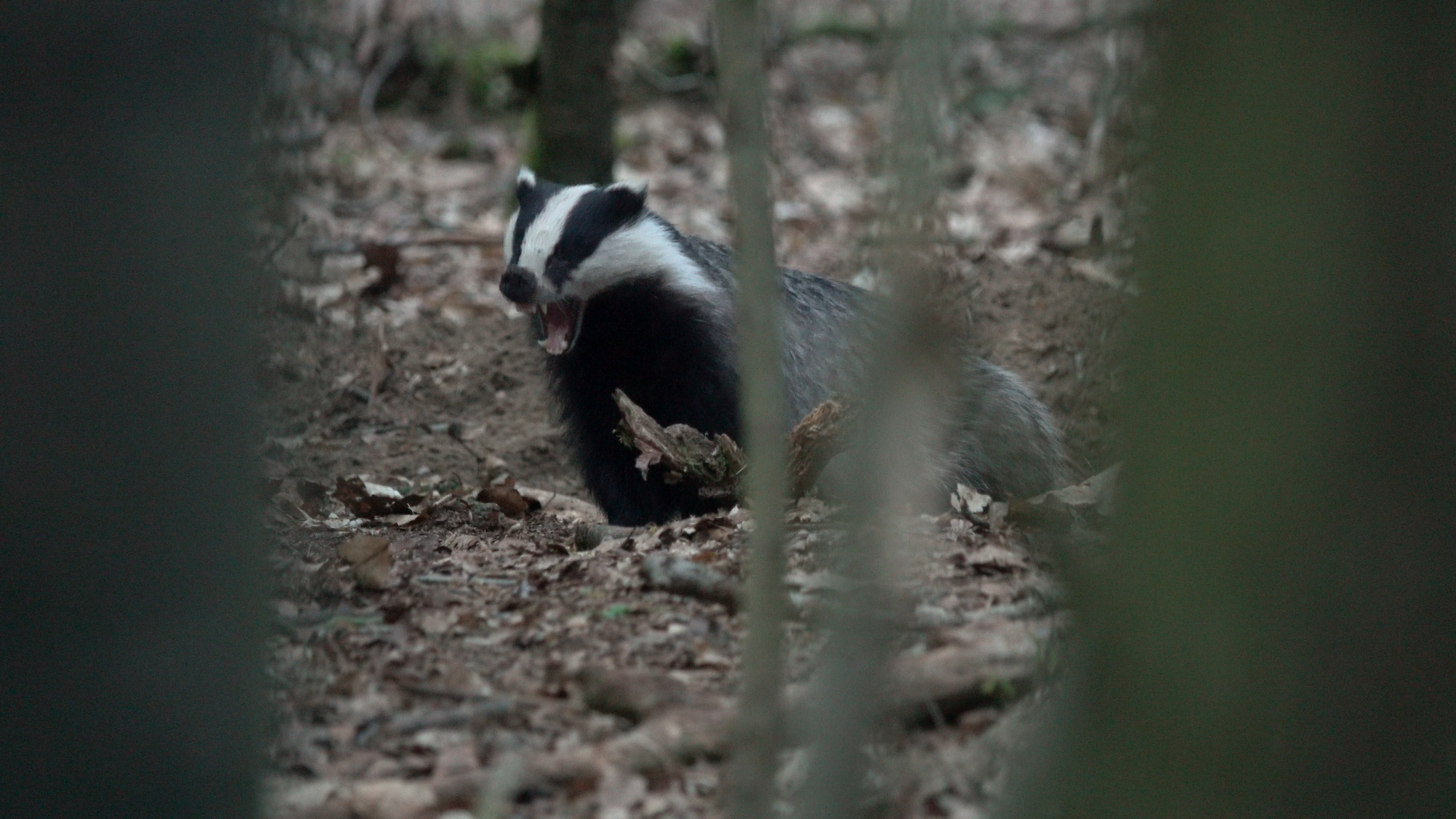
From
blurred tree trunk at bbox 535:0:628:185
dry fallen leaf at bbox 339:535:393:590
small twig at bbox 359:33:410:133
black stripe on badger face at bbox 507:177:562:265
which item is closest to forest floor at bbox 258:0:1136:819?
dry fallen leaf at bbox 339:535:393:590

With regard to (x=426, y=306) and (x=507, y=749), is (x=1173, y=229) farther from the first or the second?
(x=426, y=306)

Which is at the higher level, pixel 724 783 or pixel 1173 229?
pixel 1173 229

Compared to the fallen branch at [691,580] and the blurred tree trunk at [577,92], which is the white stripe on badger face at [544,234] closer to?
the fallen branch at [691,580]

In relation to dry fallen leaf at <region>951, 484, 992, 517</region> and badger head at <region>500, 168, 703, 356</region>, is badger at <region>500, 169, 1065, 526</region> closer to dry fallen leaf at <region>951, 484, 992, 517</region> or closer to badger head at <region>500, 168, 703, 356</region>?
badger head at <region>500, 168, 703, 356</region>

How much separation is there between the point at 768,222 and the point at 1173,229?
58 centimetres

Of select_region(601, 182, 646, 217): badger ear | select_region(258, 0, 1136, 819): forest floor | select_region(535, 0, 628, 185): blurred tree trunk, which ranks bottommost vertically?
select_region(258, 0, 1136, 819): forest floor

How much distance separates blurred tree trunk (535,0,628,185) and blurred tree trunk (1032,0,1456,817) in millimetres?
5850

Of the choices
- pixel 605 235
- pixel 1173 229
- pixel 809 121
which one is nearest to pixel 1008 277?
pixel 605 235

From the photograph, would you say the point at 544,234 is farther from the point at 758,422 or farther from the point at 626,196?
the point at 758,422

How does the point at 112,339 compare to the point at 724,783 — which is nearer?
the point at 112,339

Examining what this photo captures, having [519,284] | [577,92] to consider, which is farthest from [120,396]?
[577,92]

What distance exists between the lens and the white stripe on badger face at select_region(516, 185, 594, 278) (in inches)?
216

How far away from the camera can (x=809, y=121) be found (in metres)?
11.4

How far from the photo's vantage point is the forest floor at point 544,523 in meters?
2.92
